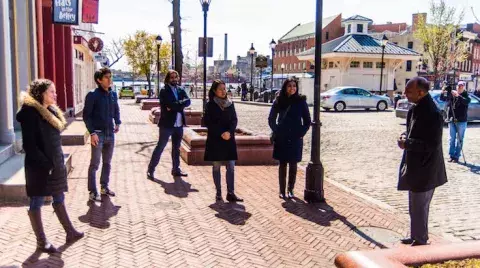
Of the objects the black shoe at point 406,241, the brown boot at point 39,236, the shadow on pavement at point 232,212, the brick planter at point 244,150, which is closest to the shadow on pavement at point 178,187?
the shadow on pavement at point 232,212

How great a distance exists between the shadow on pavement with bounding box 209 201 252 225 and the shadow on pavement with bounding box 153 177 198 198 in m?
0.75

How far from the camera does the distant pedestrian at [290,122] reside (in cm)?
669

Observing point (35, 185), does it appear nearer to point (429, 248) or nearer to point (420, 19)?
point (429, 248)

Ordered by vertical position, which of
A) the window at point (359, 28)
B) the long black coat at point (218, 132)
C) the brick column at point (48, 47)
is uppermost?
the window at point (359, 28)

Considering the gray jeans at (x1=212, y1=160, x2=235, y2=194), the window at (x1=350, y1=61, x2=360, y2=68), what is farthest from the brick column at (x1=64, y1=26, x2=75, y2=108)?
the window at (x1=350, y1=61, x2=360, y2=68)

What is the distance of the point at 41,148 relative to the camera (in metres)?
4.55

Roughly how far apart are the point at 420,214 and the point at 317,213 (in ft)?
5.58

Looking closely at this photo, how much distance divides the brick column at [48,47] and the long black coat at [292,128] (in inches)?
409

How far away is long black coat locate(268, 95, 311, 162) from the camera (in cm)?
669

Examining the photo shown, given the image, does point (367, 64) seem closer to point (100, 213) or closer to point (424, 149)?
point (100, 213)

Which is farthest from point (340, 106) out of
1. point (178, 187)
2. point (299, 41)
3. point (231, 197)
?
point (299, 41)

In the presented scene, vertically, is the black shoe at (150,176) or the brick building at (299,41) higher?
the brick building at (299,41)

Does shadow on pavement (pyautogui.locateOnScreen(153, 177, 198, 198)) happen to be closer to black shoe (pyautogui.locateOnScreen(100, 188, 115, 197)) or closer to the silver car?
black shoe (pyautogui.locateOnScreen(100, 188, 115, 197))

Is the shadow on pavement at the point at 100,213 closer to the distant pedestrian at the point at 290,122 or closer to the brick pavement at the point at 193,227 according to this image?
the brick pavement at the point at 193,227
